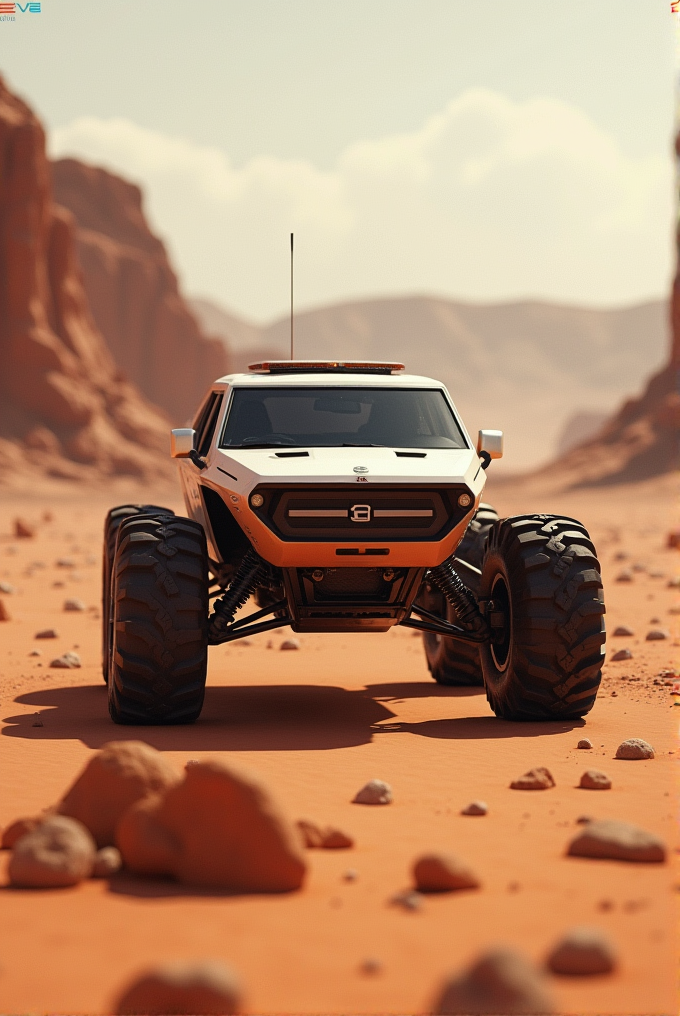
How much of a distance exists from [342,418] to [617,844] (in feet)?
17.3

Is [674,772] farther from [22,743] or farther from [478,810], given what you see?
[22,743]

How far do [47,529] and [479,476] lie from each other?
30.7m

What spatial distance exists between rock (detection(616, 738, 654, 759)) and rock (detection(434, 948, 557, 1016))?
168 inches

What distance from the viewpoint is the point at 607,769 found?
734 cm

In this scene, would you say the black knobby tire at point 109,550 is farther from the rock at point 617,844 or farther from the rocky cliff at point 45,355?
the rocky cliff at point 45,355

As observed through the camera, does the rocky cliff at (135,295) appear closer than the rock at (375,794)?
No

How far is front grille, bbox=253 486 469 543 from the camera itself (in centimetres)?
851

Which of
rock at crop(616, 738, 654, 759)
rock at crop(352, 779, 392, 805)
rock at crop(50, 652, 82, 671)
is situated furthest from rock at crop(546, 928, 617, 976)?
rock at crop(50, 652, 82, 671)

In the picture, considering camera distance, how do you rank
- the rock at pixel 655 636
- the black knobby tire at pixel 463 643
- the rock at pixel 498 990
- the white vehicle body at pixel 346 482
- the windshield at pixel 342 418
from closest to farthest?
1. the rock at pixel 498 990
2. the white vehicle body at pixel 346 482
3. the windshield at pixel 342 418
4. the black knobby tire at pixel 463 643
5. the rock at pixel 655 636

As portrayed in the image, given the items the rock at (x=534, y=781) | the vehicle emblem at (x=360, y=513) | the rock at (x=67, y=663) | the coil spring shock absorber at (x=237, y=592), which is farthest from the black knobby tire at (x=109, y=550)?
the rock at (x=534, y=781)

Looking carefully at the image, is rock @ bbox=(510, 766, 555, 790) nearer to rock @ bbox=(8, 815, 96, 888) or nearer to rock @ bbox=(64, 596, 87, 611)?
rock @ bbox=(8, 815, 96, 888)

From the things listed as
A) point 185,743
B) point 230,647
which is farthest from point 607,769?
point 230,647

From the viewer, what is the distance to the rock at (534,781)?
6.82 meters

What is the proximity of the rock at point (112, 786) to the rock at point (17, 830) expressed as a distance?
179 millimetres
